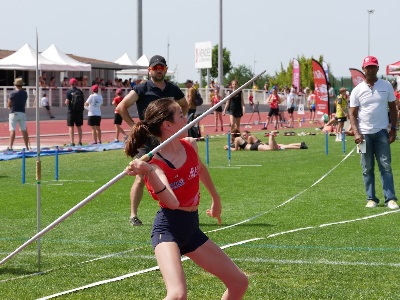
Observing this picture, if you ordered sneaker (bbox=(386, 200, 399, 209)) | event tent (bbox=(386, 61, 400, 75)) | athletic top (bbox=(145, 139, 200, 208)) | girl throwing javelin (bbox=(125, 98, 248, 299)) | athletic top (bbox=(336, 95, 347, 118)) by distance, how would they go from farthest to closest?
event tent (bbox=(386, 61, 400, 75)), athletic top (bbox=(336, 95, 347, 118)), sneaker (bbox=(386, 200, 399, 209)), athletic top (bbox=(145, 139, 200, 208)), girl throwing javelin (bbox=(125, 98, 248, 299))

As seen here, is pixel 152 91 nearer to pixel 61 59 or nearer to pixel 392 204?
pixel 392 204

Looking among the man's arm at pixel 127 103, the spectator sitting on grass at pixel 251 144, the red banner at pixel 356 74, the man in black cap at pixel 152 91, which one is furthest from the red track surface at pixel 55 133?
the man in black cap at pixel 152 91

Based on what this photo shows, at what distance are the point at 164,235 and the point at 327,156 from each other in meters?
19.1

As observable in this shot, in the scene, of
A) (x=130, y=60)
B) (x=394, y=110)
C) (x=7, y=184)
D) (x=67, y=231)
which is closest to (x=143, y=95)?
(x=67, y=231)

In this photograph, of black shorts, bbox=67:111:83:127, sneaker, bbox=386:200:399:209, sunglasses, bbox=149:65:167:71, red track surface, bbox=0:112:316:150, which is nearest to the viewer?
sunglasses, bbox=149:65:167:71

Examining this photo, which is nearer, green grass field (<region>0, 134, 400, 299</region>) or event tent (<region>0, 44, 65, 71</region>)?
green grass field (<region>0, 134, 400, 299</region>)

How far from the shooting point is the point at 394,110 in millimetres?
13367

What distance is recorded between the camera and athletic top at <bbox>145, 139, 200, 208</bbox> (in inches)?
241

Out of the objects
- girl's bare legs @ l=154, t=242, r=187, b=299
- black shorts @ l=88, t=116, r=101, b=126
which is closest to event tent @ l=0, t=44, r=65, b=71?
black shorts @ l=88, t=116, r=101, b=126

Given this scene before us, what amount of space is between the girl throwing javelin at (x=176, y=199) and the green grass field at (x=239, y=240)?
1561 mm

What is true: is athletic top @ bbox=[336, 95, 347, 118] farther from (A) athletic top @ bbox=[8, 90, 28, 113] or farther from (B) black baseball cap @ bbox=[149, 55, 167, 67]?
(B) black baseball cap @ bbox=[149, 55, 167, 67]

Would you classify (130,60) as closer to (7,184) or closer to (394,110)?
(7,184)

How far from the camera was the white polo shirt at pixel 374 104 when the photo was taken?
43.7ft

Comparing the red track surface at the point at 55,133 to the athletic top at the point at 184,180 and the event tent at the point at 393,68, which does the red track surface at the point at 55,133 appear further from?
the athletic top at the point at 184,180
